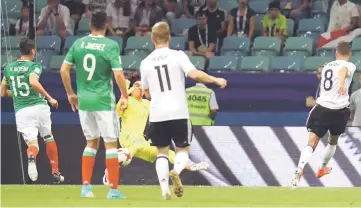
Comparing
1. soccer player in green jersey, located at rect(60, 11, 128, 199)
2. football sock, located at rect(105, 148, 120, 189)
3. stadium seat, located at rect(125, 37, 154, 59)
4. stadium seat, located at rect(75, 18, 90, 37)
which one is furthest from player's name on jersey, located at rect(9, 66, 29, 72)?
stadium seat, located at rect(75, 18, 90, 37)

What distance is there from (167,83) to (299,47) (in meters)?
8.45

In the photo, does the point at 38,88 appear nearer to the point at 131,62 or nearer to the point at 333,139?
the point at 333,139

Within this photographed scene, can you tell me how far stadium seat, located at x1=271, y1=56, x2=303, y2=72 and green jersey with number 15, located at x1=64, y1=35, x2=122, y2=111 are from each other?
717 centimetres

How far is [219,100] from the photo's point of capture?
20828mm

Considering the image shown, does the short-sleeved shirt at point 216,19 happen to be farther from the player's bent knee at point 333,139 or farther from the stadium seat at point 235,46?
the player's bent knee at point 333,139

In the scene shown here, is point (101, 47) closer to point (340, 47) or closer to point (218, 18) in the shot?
point (340, 47)

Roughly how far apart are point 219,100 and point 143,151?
3.52 m

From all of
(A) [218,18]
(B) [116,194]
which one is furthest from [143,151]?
(A) [218,18]

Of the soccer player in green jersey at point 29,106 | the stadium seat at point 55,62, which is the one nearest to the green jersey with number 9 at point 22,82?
the soccer player in green jersey at point 29,106

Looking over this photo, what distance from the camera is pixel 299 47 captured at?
21.9m

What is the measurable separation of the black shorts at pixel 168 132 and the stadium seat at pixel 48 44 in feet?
30.7

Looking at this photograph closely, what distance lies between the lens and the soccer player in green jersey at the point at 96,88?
14.2m

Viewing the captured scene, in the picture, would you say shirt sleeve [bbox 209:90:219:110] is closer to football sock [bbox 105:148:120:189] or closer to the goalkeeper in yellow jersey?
the goalkeeper in yellow jersey

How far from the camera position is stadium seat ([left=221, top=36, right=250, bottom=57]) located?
22.3m
